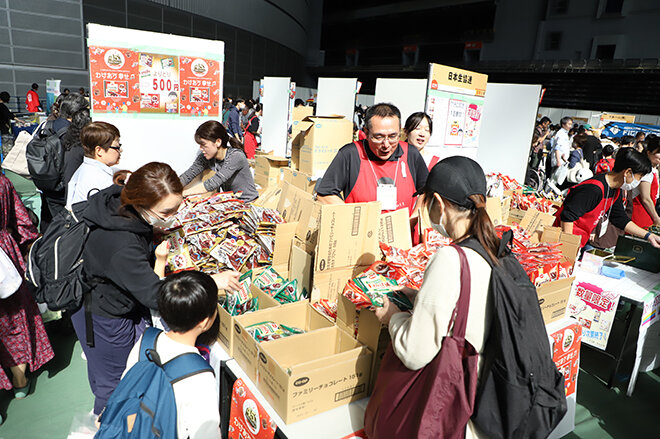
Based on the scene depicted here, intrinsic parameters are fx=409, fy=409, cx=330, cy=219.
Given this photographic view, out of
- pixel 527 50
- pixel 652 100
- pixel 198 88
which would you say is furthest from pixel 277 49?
pixel 198 88

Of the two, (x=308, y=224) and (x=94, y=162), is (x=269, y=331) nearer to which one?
(x=308, y=224)

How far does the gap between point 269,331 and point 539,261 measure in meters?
1.58

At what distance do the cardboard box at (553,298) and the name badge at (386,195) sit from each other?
1101mm

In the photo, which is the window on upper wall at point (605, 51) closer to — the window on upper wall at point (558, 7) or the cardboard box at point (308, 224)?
the window on upper wall at point (558, 7)

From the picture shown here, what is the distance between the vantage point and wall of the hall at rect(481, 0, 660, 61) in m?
19.5

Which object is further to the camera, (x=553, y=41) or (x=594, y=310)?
(x=553, y=41)

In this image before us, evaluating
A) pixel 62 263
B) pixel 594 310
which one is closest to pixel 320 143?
pixel 594 310

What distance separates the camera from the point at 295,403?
1.62 metres

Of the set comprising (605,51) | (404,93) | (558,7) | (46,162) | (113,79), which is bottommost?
(46,162)

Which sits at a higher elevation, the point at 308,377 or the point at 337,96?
the point at 337,96

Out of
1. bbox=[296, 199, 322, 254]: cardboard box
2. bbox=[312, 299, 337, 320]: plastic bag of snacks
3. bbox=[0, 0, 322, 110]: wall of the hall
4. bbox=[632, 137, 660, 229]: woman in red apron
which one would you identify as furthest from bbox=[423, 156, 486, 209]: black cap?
bbox=[0, 0, 322, 110]: wall of the hall

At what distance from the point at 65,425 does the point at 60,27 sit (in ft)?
58.5

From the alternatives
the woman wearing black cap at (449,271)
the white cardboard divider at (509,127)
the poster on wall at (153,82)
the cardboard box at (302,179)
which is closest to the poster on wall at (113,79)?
the poster on wall at (153,82)

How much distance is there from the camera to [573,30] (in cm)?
2189
